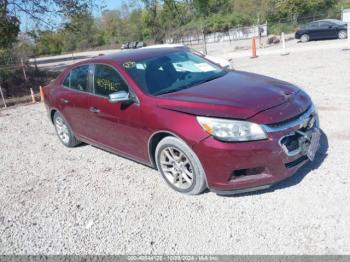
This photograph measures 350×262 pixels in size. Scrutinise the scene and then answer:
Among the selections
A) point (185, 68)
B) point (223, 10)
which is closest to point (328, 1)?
point (223, 10)

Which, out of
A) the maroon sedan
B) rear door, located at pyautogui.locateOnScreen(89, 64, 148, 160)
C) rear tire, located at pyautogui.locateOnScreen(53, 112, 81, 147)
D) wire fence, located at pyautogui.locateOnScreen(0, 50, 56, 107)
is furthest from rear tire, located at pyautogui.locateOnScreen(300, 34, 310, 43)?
rear door, located at pyautogui.locateOnScreen(89, 64, 148, 160)

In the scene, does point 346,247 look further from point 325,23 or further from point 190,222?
point 325,23

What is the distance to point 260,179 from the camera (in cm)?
369

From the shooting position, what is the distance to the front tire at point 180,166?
3939mm

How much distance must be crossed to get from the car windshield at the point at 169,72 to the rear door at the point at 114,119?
8.8 inches

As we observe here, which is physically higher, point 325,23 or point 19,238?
point 325,23

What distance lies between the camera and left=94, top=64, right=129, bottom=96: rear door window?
4754mm

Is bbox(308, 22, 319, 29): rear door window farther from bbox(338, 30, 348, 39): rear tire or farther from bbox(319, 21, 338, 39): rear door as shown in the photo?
bbox(338, 30, 348, 39): rear tire

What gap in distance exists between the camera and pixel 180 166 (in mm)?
4172

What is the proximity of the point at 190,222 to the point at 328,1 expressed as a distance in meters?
40.4

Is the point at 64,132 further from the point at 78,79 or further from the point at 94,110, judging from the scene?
the point at 94,110

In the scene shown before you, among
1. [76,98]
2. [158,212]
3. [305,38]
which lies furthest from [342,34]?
[158,212]

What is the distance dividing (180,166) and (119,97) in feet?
3.68

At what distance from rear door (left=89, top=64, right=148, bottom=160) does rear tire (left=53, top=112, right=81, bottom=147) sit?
39.1 inches
